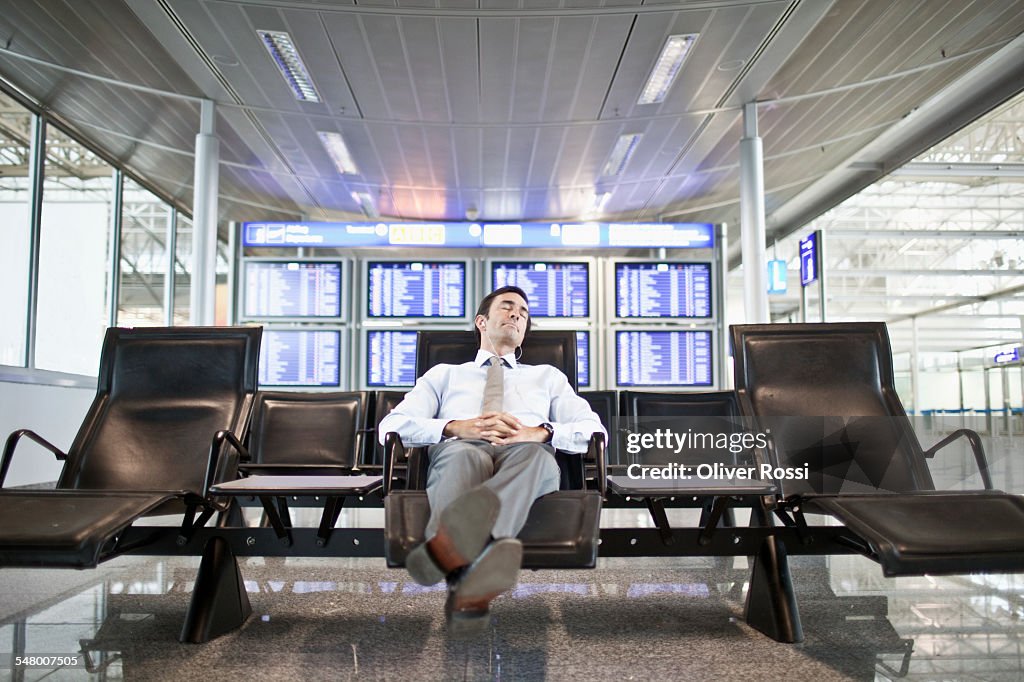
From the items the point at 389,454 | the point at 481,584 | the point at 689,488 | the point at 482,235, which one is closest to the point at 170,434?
the point at 389,454

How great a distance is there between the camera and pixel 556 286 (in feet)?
23.8

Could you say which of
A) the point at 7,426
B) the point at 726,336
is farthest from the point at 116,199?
the point at 726,336

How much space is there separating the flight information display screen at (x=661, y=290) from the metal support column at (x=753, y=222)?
0.70 meters

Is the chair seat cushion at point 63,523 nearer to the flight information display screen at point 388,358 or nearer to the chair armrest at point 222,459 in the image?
the chair armrest at point 222,459

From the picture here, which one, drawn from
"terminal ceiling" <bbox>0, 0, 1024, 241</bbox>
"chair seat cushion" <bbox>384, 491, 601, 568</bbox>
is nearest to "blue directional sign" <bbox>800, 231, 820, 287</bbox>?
"terminal ceiling" <bbox>0, 0, 1024, 241</bbox>

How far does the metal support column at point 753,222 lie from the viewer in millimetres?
6410

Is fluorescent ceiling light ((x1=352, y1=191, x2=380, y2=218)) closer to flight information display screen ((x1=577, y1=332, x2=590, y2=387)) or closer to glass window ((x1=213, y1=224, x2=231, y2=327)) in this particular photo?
glass window ((x1=213, y1=224, x2=231, y2=327))

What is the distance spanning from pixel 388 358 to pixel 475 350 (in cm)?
386

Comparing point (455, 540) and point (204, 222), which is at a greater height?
point (204, 222)

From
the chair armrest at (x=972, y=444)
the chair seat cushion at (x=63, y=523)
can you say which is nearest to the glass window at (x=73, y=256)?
the chair seat cushion at (x=63, y=523)

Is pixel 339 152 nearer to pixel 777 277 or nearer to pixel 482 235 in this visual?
pixel 482 235

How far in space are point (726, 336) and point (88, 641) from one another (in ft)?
19.5

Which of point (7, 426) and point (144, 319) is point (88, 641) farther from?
point (144, 319)

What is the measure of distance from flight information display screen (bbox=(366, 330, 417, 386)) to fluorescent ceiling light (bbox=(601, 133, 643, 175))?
2.72 meters
